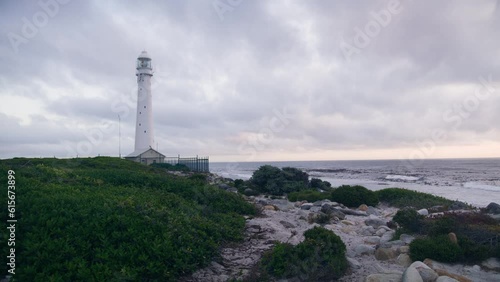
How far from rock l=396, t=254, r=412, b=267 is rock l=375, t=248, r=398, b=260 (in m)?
0.16

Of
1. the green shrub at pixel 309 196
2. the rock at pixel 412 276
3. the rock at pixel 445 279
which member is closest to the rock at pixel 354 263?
the rock at pixel 412 276

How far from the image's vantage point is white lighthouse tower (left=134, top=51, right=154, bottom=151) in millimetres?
37062

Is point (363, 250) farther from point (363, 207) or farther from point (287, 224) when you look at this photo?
point (363, 207)

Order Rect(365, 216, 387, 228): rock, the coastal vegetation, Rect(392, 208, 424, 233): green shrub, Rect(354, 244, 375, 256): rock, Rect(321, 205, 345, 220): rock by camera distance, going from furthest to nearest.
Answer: Rect(321, 205, 345, 220): rock, Rect(365, 216, 387, 228): rock, Rect(392, 208, 424, 233): green shrub, Rect(354, 244, 375, 256): rock, the coastal vegetation

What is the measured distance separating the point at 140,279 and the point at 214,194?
6.98 meters

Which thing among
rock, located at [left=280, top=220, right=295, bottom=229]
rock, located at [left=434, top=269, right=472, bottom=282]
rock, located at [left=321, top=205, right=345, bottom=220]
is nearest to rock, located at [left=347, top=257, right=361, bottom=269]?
rock, located at [left=434, top=269, right=472, bottom=282]

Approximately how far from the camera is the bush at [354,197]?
17.1 meters

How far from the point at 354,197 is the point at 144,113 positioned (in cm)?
2599

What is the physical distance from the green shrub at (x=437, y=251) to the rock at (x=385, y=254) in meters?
0.42

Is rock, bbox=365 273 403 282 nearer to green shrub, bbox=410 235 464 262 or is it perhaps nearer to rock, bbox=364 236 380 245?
green shrub, bbox=410 235 464 262

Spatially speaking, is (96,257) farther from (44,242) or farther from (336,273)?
(336,273)

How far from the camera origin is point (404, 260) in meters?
7.55

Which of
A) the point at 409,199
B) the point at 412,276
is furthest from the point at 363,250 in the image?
the point at 409,199

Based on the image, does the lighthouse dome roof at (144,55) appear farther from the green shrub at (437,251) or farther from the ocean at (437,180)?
the green shrub at (437,251)
